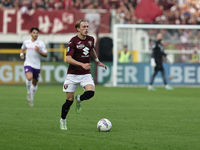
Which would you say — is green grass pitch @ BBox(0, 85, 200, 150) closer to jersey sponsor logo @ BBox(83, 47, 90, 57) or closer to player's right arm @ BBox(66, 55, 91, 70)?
player's right arm @ BBox(66, 55, 91, 70)

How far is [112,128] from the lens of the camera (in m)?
7.95

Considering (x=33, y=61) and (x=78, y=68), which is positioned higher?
(x=33, y=61)

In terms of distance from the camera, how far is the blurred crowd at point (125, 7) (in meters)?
24.7

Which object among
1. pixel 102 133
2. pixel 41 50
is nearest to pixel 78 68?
pixel 102 133

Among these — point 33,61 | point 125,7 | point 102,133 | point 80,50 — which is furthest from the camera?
point 125,7

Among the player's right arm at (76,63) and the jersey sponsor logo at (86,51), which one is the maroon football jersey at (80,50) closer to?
the jersey sponsor logo at (86,51)

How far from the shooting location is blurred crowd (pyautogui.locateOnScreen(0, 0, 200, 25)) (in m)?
24.7

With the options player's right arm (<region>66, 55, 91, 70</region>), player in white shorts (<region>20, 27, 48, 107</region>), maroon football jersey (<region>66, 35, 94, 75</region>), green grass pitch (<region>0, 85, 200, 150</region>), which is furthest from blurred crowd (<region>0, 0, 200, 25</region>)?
player's right arm (<region>66, 55, 91, 70</region>)

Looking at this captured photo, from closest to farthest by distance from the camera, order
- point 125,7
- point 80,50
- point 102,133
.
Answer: point 102,133 < point 80,50 < point 125,7

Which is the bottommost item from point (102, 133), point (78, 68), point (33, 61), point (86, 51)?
point (102, 133)

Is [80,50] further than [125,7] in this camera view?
No

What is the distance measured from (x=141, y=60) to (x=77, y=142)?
54.4 feet

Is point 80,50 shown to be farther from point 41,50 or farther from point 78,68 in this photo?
point 41,50

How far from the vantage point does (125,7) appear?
2502 centimetres
